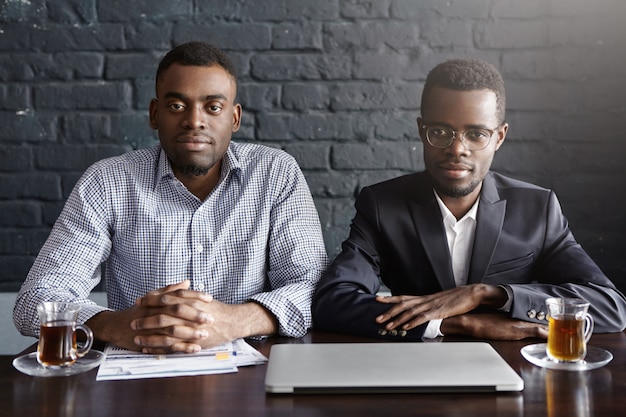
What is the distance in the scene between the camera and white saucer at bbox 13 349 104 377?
1274 mm

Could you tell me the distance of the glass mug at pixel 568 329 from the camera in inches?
52.1

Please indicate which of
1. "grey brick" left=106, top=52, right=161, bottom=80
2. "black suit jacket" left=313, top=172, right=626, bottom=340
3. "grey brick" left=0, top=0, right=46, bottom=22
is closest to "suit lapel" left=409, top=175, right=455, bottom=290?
"black suit jacket" left=313, top=172, right=626, bottom=340

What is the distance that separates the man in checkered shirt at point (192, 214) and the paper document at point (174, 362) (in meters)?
0.42

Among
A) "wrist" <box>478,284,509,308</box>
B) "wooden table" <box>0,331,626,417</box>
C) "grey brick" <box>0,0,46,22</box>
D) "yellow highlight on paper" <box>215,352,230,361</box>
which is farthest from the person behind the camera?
"grey brick" <box>0,0,46,22</box>

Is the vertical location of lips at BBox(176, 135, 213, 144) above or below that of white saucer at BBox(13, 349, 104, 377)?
above

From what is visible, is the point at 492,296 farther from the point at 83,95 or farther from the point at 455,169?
the point at 83,95

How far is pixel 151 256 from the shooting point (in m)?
1.96

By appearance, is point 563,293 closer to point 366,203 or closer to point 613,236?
point 366,203

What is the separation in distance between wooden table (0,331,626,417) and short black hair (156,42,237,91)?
101cm

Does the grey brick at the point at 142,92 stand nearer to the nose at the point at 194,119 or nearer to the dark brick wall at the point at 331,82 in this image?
the dark brick wall at the point at 331,82

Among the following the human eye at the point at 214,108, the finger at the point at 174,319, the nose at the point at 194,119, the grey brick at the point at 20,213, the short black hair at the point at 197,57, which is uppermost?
the short black hair at the point at 197,57

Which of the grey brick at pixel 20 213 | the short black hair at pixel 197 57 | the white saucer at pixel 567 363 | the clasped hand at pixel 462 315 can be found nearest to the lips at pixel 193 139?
the short black hair at pixel 197 57

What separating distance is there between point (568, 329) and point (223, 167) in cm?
111

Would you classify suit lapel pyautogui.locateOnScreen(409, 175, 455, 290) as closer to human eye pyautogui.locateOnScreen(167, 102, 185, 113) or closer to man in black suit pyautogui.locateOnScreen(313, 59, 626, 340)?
man in black suit pyautogui.locateOnScreen(313, 59, 626, 340)
